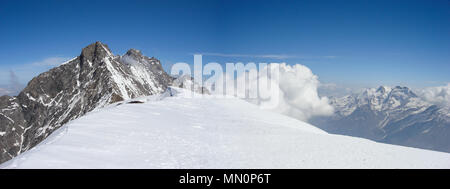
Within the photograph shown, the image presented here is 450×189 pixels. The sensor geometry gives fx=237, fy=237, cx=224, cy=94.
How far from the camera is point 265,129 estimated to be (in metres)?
17.2

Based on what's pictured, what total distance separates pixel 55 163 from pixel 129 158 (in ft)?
8.03

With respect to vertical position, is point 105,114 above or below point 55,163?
above
